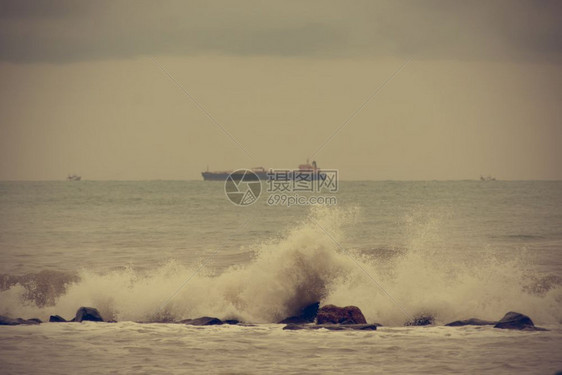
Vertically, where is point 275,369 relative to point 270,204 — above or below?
below

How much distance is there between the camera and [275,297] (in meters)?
17.2

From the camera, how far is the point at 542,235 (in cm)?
3159

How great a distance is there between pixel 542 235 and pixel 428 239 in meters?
5.94

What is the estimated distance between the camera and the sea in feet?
39.2

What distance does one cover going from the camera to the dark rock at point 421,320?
15.4m

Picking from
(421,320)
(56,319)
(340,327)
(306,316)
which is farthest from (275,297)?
(56,319)

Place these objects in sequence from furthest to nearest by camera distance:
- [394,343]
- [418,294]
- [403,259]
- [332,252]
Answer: [403,259], [332,252], [418,294], [394,343]

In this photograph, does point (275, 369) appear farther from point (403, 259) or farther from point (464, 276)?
point (403, 259)

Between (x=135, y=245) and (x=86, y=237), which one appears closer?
(x=135, y=245)

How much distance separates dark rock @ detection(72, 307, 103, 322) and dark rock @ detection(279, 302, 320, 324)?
4.22 meters

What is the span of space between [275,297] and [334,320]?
2681 millimetres

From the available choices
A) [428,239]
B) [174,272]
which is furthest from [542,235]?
[174,272]

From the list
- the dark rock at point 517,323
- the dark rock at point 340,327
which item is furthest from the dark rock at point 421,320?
the dark rock at point 517,323

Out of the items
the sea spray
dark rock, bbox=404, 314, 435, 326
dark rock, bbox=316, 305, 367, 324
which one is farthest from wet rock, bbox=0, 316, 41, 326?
dark rock, bbox=404, 314, 435, 326
